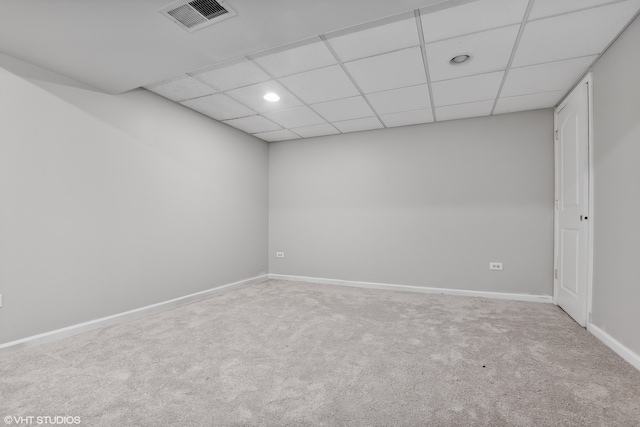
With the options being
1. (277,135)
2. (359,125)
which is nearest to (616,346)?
(359,125)

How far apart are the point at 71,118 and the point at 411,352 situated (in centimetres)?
366

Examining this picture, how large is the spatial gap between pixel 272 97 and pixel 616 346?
3968 mm

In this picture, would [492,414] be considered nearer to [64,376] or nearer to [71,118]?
[64,376]

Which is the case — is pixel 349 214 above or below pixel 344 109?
below

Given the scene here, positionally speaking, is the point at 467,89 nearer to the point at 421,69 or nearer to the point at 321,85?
the point at 421,69

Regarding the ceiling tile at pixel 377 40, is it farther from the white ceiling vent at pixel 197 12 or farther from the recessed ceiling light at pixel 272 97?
the recessed ceiling light at pixel 272 97

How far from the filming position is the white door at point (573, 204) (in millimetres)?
2916

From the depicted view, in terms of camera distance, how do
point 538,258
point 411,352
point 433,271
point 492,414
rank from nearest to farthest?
point 492,414 < point 411,352 < point 538,258 < point 433,271

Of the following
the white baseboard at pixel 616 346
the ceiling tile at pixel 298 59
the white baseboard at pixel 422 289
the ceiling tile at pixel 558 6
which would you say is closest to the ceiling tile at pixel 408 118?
the ceiling tile at pixel 298 59

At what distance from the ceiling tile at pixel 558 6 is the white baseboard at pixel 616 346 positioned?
96.3 inches

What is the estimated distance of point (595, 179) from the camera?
2.73 m

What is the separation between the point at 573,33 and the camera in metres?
2.33

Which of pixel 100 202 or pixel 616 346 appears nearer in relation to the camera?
pixel 616 346

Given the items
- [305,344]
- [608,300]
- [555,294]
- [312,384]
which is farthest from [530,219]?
[312,384]
